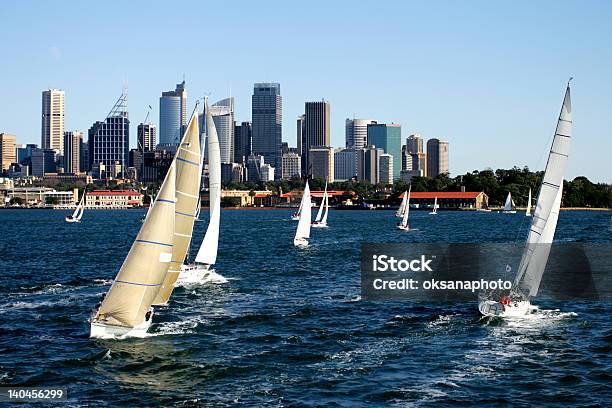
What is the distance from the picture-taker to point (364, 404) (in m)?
27.9

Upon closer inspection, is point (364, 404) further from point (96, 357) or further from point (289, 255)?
point (289, 255)

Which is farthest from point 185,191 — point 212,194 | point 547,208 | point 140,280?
point 212,194

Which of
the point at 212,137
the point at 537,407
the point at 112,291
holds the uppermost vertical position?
the point at 212,137

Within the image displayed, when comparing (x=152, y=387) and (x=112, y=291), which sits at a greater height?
(x=112, y=291)

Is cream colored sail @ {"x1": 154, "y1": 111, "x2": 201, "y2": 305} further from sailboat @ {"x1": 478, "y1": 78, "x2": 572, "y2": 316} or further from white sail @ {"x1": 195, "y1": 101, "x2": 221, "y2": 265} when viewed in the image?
sailboat @ {"x1": 478, "y1": 78, "x2": 572, "y2": 316}

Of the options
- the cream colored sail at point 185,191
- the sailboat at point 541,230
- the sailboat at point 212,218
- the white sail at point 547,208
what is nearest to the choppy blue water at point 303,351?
the sailboat at point 541,230

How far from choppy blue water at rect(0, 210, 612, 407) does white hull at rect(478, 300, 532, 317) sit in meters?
0.69

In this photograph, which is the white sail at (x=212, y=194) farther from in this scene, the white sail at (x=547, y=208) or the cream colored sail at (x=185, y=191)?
the white sail at (x=547, y=208)

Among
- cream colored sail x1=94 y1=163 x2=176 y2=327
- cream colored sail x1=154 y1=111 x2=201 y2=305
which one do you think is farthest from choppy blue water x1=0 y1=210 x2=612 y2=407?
cream colored sail x1=154 y1=111 x2=201 y2=305

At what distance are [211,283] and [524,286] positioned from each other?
20.5 metres

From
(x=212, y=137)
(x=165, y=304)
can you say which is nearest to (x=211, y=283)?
(x=212, y=137)

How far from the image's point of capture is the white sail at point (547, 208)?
40500 mm

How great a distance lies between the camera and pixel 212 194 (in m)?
57.4

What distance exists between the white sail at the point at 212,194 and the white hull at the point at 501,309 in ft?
67.2
